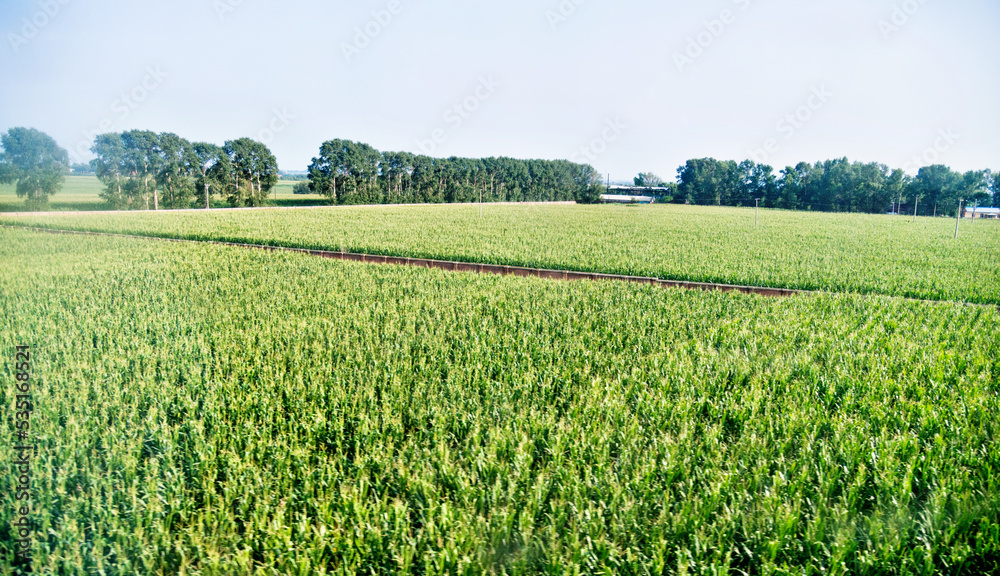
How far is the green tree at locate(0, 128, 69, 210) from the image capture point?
3365 mm

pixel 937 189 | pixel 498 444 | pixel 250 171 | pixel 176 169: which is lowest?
pixel 498 444

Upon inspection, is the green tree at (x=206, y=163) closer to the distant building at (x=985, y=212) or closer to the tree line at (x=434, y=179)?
the tree line at (x=434, y=179)

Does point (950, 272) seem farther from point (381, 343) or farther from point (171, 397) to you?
point (171, 397)

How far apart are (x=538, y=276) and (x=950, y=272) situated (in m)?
10.3

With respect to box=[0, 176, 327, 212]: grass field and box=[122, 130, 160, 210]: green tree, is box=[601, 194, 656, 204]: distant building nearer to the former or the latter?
box=[0, 176, 327, 212]: grass field

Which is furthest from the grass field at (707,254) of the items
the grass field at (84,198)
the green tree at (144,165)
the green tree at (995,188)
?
the green tree at (995,188)

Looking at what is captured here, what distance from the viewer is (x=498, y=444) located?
364 centimetres

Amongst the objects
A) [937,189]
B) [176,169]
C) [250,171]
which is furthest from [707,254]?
[937,189]

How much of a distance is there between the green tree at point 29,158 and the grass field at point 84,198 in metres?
0.13

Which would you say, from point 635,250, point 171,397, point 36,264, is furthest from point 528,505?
point 635,250

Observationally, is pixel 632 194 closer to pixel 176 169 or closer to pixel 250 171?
pixel 250 171

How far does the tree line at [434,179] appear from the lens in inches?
2320

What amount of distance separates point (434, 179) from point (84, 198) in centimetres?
5664

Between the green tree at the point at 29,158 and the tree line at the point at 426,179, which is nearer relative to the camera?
the green tree at the point at 29,158
